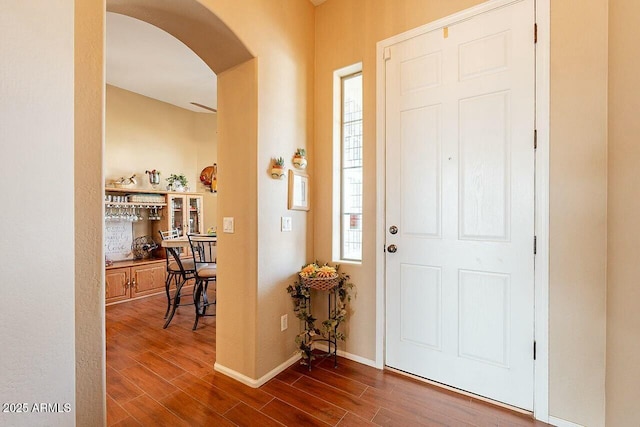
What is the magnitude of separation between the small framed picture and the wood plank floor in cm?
131

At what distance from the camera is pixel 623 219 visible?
4.58 feet

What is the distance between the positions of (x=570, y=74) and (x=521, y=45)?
0.33 metres

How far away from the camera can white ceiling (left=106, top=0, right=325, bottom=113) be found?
9.75ft

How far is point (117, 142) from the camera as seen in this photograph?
437 centimetres

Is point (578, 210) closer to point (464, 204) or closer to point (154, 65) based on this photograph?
point (464, 204)

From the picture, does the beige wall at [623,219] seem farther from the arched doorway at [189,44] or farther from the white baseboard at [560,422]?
the arched doorway at [189,44]

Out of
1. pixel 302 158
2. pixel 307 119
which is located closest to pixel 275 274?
pixel 302 158

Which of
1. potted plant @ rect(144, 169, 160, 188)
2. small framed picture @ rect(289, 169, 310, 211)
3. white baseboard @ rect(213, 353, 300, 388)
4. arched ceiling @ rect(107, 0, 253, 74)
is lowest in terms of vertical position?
white baseboard @ rect(213, 353, 300, 388)

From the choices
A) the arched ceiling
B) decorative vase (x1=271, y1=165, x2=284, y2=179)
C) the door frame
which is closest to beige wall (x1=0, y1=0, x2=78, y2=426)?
the arched ceiling

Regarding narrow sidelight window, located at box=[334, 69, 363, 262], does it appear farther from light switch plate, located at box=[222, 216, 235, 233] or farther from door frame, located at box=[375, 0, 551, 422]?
door frame, located at box=[375, 0, 551, 422]

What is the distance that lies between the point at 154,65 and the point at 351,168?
317cm

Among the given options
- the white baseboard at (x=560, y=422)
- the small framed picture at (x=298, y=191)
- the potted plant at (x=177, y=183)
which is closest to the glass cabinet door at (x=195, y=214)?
the potted plant at (x=177, y=183)

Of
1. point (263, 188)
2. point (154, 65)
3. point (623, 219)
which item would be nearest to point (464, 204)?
point (623, 219)

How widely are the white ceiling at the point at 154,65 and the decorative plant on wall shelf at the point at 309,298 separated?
93.9 inches
